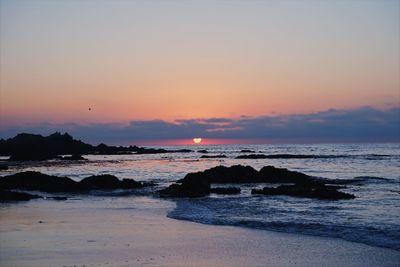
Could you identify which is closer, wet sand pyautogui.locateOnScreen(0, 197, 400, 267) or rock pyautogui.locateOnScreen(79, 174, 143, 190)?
wet sand pyautogui.locateOnScreen(0, 197, 400, 267)

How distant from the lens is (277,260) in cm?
1193

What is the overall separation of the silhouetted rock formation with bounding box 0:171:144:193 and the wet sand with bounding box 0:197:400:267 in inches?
502

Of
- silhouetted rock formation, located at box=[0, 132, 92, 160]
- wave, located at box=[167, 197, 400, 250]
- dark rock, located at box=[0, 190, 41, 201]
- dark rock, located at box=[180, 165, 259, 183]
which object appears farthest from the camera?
silhouetted rock formation, located at box=[0, 132, 92, 160]

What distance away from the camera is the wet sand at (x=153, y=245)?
11.7m

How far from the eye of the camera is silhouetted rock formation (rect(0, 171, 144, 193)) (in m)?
32.0

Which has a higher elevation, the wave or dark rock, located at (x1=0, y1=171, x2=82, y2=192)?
dark rock, located at (x1=0, y1=171, x2=82, y2=192)

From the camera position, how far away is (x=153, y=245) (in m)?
13.4

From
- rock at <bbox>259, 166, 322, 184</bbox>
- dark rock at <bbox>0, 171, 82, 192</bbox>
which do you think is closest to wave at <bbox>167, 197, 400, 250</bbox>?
dark rock at <bbox>0, 171, 82, 192</bbox>

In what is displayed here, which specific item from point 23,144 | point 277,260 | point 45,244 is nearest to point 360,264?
point 277,260

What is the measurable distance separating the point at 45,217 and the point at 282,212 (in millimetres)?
10152

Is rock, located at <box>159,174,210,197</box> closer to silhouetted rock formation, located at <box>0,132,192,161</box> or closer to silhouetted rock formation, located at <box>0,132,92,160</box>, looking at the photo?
silhouetted rock formation, located at <box>0,132,192,161</box>

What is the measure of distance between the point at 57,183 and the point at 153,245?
67.4 feet

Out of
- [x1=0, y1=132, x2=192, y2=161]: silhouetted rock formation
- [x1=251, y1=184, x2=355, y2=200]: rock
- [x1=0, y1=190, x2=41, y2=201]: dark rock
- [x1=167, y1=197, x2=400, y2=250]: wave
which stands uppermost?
[x1=0, y1=132, x2=192, y2=161]: silhouetted rock formation

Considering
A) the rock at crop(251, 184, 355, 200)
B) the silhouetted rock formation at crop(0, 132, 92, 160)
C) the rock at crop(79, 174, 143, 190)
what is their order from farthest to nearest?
the silhouetted rock formation at crop(0, 132, 92, 160)
the rock at crop(79, 174, 143, 190)
the rock at crop(251, 184, 355, 200)
